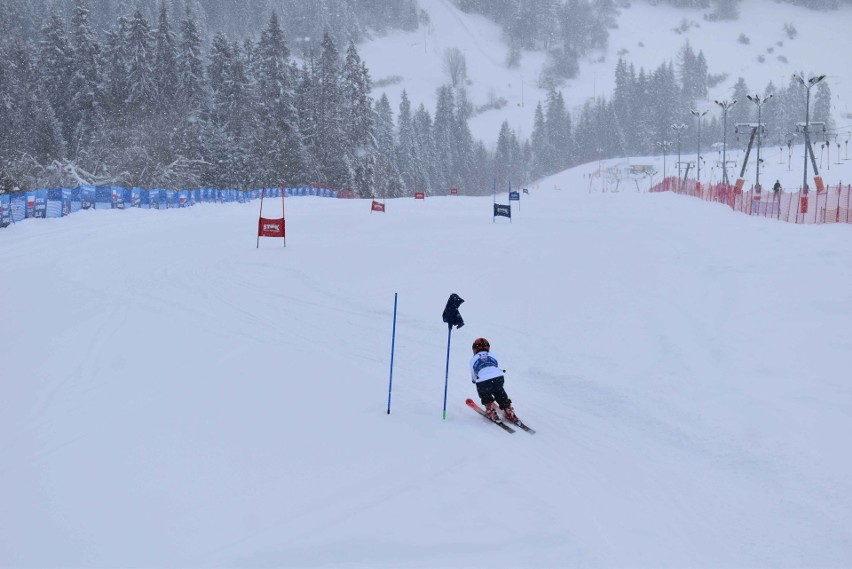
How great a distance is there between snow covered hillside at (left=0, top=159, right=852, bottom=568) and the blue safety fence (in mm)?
10200

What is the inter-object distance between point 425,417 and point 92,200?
31.5 metres

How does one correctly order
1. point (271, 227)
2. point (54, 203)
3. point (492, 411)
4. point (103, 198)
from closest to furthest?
point (492, 411), point (271, 227), point (54, 203), point (103, 198)

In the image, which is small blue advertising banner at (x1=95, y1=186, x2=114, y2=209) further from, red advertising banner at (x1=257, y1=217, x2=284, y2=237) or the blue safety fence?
red advertising banner at (x1=257, y1=217, x2=284, y2=237)

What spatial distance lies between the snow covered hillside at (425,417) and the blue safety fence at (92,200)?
1020cm

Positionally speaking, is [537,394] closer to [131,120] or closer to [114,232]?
[114,232]

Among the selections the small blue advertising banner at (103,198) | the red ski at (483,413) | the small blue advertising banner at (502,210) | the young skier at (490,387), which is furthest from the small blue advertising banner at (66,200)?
the young skier at (490,387)

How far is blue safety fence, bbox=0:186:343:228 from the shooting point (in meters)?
26.2

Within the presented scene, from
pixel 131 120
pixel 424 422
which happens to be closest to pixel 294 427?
pixel 424 422

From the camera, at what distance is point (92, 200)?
34.0 metres

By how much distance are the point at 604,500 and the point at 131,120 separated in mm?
60494

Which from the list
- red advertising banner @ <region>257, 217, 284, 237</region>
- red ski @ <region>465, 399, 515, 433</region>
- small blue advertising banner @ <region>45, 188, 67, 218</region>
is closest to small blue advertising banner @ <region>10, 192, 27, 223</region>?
small blue advertising banner @ <region>45, 188, 67, 218</region>

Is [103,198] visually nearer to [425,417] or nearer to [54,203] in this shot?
[54,203]

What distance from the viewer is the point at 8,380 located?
8.97m

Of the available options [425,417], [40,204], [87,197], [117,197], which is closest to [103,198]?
[117,197]
